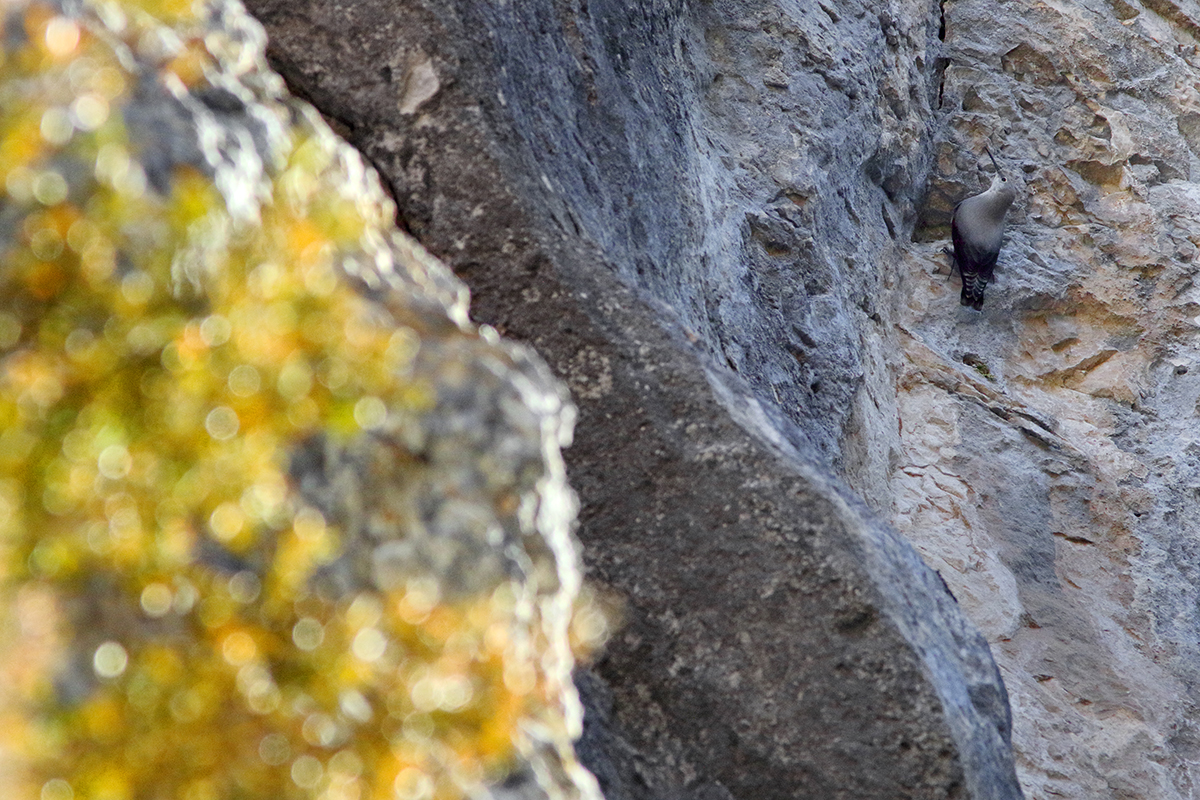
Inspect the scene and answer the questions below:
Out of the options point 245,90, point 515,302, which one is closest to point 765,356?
point 515,302

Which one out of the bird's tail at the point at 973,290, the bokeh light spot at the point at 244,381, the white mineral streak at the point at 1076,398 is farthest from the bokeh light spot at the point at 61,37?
the bird's tail at the point at 973,290

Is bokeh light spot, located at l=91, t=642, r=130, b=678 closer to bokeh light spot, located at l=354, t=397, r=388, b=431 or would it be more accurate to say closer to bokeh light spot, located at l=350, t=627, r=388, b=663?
bokeh light spot, located at l=350, t=627, r=388, b=663

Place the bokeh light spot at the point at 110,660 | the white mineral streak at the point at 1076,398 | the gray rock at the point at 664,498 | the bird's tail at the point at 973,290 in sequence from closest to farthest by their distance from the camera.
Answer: the bokeh light spot at the point at 110,660 → the gray rock at the point at 664,498 → the white mineral streak at the point at 1076,398 → the bird's tail at the point at 973,290

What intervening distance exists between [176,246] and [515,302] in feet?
2.72

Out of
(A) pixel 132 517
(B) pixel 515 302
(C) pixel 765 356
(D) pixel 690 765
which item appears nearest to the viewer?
(A) pixel 132 517

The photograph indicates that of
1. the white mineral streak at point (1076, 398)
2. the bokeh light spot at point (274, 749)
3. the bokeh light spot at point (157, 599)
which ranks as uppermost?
the bokeh light spot at point (157, 599)

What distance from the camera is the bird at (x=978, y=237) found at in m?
5.04

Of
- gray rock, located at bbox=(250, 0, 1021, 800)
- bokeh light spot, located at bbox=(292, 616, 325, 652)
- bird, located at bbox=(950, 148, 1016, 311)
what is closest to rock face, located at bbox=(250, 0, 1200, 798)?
gray rock, located at bbox=(250, 0, 1021, 800)

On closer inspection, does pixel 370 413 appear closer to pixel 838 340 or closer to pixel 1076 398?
pixel 838 340

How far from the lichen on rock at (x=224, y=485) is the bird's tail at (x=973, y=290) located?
410cm

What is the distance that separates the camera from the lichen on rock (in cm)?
104

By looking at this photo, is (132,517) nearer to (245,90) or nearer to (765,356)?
(245,90)

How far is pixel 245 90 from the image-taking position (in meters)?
1.52

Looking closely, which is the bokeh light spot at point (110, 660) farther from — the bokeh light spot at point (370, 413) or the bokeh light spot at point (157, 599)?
the bokeh light spot at point (370, 413)
